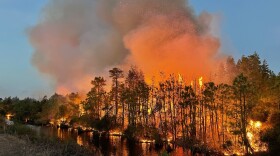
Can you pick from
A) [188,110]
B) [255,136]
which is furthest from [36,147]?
[188,110]

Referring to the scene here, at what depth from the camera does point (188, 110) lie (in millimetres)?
90562

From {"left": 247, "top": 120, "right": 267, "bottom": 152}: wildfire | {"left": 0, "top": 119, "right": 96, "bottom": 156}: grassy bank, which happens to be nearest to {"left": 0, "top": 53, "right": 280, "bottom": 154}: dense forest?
{"left": 247, "top": 120, "right": 267, "bottom": 152}: wildfire

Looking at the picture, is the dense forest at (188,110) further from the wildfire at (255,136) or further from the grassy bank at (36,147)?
the grassy bank at (36,147)

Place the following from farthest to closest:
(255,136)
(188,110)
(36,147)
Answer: (188,110), (255,136), (36,147)

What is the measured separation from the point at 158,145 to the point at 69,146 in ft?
128

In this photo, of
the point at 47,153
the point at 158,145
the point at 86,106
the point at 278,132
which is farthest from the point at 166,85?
the point at 47,153

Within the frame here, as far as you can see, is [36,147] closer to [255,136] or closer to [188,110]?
[255,136]

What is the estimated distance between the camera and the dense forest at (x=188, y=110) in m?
53.5

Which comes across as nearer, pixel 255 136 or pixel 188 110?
pixel 255 136

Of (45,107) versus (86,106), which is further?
(45,107)

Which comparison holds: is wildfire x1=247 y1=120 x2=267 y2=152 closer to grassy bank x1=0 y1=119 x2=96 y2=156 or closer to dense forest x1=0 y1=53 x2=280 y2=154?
dense forest x1=0 y1=53 x2=280 y2=154

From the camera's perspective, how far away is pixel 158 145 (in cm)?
7388

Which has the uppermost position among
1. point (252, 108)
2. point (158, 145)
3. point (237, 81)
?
point (237, 81)

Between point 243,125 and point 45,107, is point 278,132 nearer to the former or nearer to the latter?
point 243,125
